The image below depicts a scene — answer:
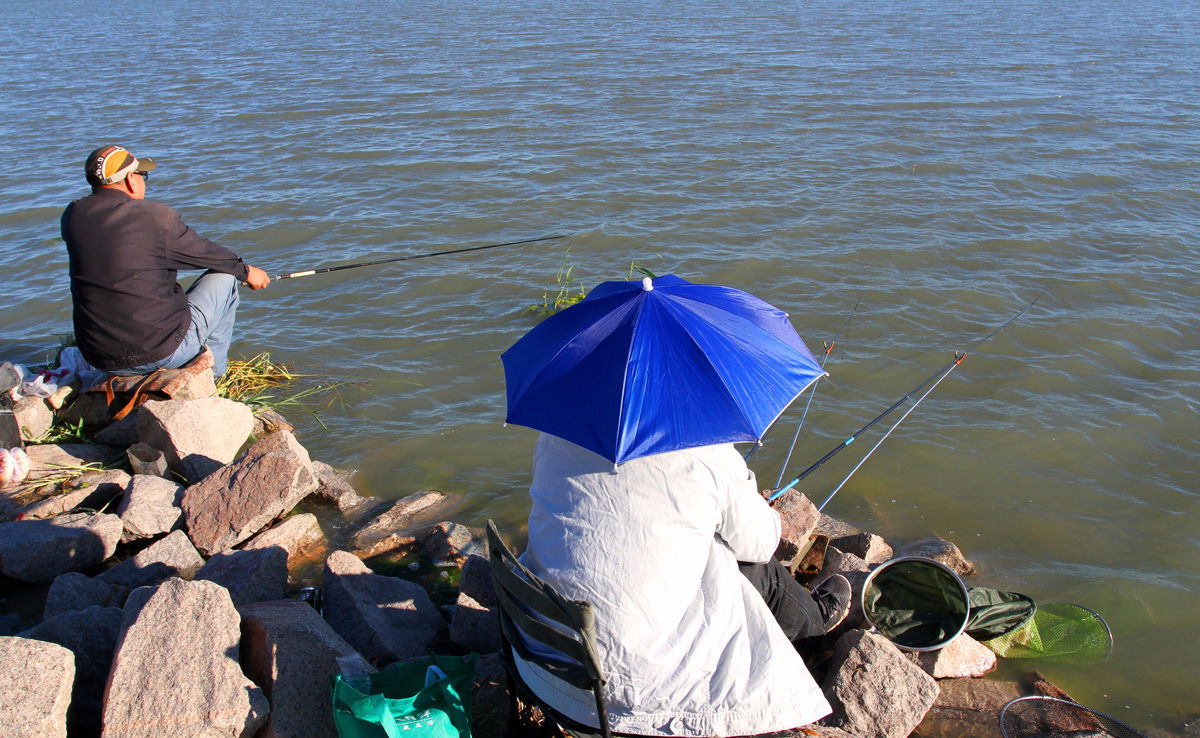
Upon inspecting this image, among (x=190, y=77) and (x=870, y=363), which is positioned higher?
(x=190, y=77)

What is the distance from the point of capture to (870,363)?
23.1 ft

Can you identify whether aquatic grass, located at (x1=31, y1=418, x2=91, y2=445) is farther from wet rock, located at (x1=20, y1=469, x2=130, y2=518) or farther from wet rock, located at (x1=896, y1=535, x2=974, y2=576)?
wet rock, located at (x1=896, y1=535, x2=974, y2=576)

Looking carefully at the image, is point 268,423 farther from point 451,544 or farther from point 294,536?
point 451,544

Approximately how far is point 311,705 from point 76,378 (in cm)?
425

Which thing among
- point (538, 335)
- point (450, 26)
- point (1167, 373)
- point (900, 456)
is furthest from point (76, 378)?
point (450, 26)

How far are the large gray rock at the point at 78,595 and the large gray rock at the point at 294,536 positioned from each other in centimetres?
65

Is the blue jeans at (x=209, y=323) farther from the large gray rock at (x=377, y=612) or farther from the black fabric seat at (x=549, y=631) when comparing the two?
the black fabric seat at (x=549, y=631)

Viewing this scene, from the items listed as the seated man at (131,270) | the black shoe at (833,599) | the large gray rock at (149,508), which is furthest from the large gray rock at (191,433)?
the black shoe at (833,599)

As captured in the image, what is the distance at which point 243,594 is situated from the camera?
12.7 feet

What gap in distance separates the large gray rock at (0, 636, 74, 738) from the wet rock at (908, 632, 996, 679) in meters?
3.19

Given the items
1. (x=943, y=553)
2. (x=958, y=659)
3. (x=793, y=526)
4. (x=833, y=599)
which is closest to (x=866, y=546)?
(x=943, y=553)

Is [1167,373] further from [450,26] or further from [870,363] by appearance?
[450,26]

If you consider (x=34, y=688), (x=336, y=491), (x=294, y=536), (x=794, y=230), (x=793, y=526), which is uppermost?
(x=34, y=688)

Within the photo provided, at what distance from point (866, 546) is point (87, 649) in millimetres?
3639
